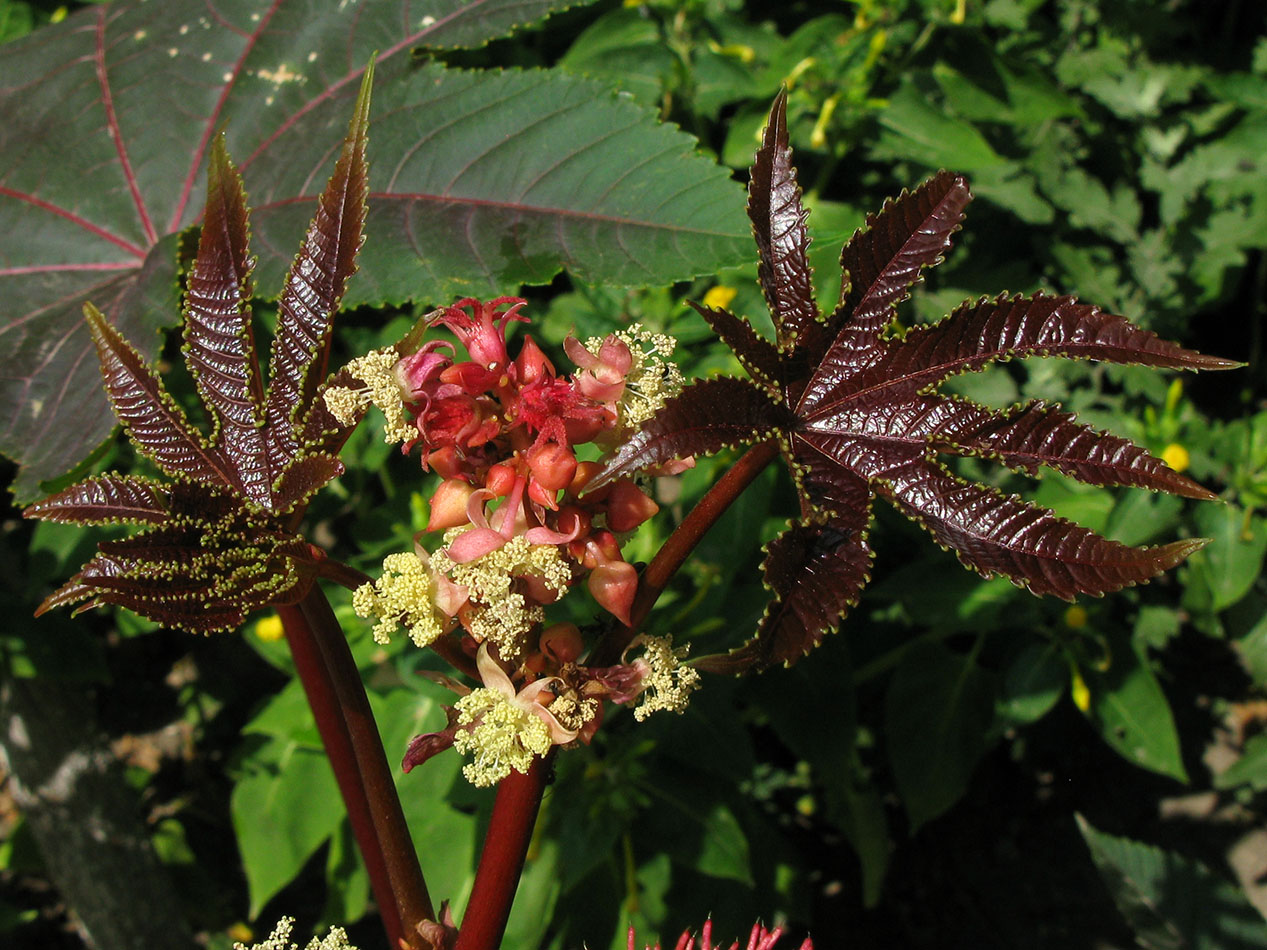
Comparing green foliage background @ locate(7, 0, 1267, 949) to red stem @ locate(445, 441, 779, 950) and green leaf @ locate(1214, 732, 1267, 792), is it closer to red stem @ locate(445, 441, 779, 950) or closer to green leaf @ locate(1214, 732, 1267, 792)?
green leaf @ locate(1214, 732, 1267, 792)

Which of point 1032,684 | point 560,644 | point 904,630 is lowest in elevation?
point 904,630

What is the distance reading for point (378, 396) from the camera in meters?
0.53

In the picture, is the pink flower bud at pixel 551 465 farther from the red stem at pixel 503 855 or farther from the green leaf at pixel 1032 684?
the green leaf at pixel 1032 684

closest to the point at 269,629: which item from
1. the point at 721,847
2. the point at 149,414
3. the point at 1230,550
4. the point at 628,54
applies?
the point at 721,847

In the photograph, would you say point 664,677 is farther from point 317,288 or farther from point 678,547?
point 317,288

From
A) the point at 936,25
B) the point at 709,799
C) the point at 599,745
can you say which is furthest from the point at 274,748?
the point at 936,25

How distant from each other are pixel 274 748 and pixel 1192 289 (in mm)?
1997

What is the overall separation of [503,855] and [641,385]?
0.28 meters

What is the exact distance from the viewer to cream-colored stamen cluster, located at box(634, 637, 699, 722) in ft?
1.74

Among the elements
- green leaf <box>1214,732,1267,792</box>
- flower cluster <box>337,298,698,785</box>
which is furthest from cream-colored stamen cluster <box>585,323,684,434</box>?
green leaf <box>1214,732,1267,792</box>

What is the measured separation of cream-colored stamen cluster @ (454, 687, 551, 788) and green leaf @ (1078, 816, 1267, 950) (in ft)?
3.65

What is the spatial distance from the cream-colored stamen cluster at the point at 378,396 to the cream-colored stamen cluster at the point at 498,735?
0.15 m

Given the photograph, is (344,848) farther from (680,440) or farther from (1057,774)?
(1057,774)

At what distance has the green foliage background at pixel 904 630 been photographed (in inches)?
55.7
